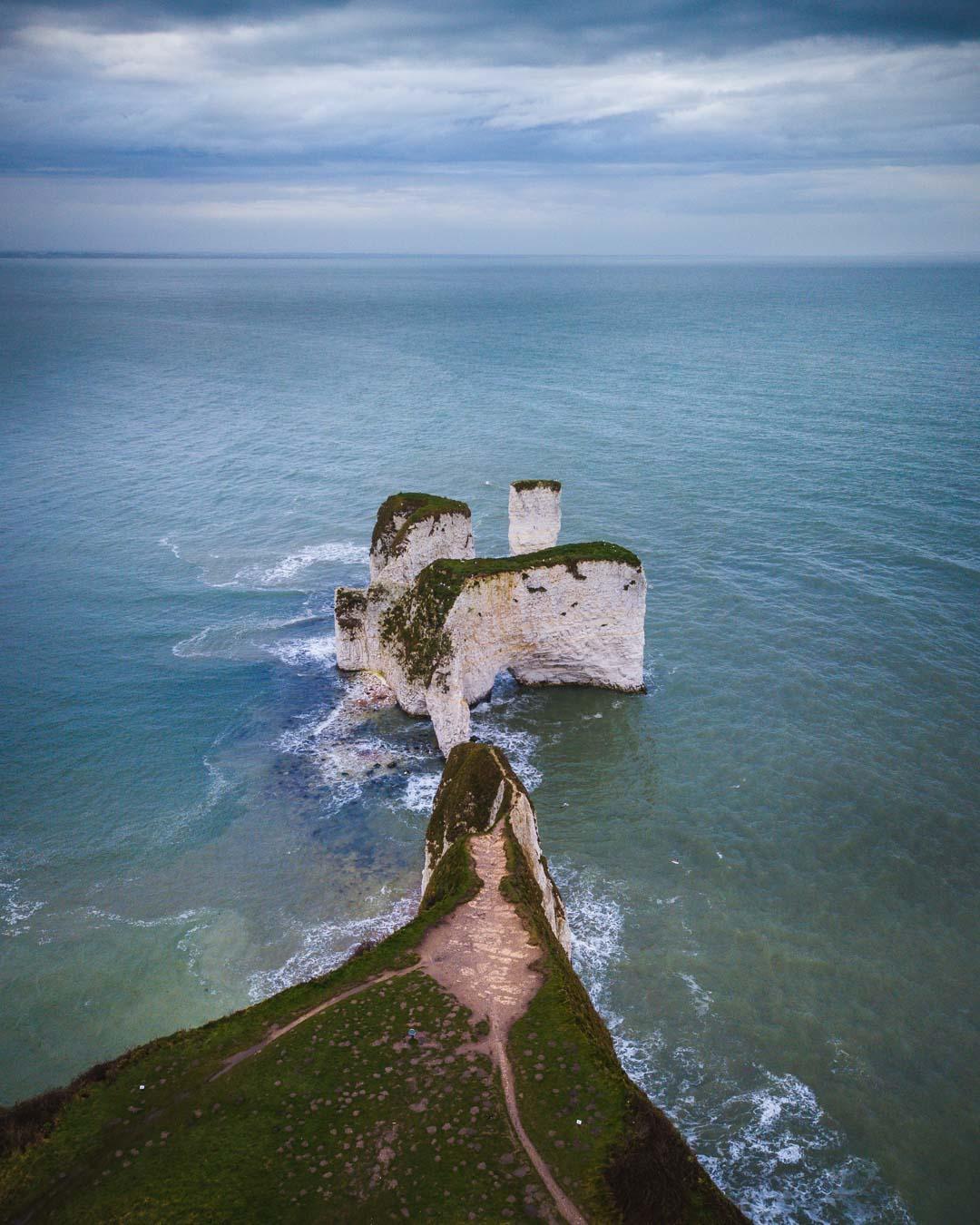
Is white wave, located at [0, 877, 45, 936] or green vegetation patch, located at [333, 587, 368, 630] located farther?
green vegetation patch, located at [333, 587, 368, 630]

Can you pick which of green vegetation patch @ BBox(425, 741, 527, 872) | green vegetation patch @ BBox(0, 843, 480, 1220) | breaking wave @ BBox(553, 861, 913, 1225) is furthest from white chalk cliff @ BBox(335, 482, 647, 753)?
green vegetation patch @ BBox(0, 843, 480, 1220)

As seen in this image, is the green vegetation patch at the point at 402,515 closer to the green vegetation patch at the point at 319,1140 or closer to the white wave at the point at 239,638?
the white wave at the point at 239,638

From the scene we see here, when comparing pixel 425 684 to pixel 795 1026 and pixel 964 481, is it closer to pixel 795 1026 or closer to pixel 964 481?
pixel 795 1026

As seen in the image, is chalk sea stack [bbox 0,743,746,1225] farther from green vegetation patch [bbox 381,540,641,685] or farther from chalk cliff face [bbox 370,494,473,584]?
chalk cliff face [bbox 370,494,473,584]

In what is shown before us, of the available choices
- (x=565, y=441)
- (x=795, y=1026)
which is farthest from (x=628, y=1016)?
(x=565, y=441)

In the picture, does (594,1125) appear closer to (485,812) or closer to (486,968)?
(486,968)

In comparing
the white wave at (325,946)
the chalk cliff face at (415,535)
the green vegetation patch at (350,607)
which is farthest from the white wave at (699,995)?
the green vegetation patch at (350,607)

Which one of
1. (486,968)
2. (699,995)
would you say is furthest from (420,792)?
(486,968)
